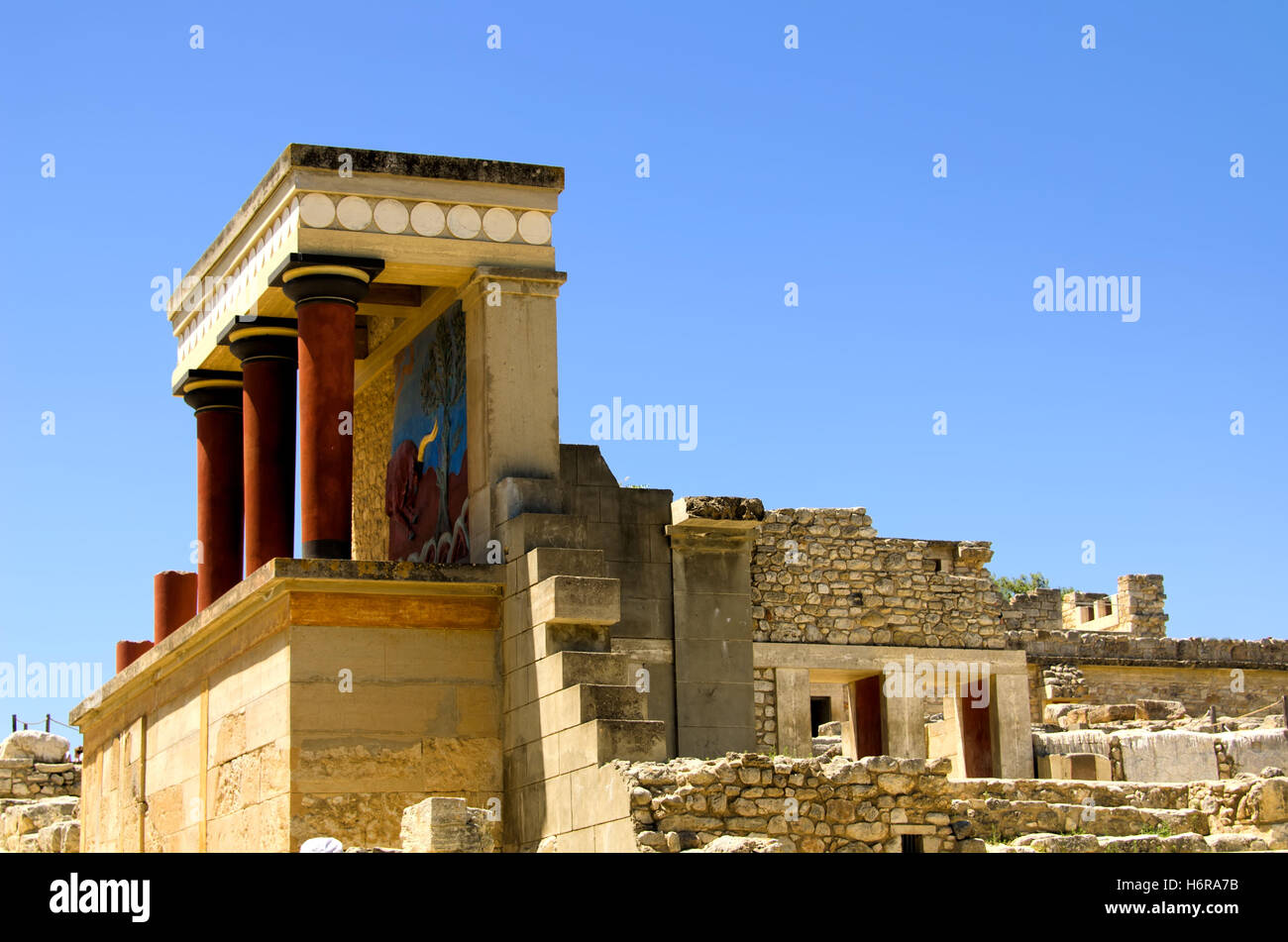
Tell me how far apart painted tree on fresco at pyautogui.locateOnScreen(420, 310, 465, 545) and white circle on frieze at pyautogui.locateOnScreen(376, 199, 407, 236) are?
3.82 feet

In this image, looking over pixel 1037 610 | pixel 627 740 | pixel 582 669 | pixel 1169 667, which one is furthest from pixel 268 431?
pixel 1037 610

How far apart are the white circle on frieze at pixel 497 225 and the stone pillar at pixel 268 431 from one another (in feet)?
8.54

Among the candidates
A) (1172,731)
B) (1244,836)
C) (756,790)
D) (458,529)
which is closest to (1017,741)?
(1172,731)

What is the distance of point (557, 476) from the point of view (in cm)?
1739

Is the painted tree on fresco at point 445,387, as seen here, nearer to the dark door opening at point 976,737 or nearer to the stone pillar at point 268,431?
the stone pillar at point 268,431

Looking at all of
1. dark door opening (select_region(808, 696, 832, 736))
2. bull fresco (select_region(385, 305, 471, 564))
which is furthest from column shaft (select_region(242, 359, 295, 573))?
dark door opening (select_region(808, 696, 832, 736))

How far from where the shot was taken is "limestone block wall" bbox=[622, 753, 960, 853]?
13.9m

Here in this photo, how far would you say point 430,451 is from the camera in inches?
756

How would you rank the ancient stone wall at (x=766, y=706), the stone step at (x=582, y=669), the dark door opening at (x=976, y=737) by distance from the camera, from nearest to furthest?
1. the stone step at (x=582, y=669)
2. the ancient stone wall at (x=766, y=706)
3. the dark door opening at (x=976, y=737)

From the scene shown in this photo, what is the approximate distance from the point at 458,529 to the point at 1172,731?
1212 centimetres

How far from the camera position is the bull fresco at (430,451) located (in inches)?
719

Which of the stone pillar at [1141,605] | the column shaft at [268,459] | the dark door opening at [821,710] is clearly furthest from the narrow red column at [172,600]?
the stone pillar at [1141,605]
